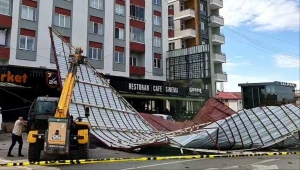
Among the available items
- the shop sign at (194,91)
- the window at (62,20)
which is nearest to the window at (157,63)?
the shop sign at (194,91)

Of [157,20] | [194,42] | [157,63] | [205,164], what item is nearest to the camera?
[205,164]

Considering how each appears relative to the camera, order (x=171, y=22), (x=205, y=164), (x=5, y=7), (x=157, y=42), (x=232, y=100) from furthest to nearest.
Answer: (x=232, y=100)
(x=171, y=22)
(x=157, y=42)
(x=5, y=7)
(x=205, y=164)

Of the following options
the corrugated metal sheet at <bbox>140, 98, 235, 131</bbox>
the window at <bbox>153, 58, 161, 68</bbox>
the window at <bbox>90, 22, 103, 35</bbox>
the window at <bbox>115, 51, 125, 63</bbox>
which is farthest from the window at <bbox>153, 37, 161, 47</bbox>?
the corrugated metal sheet at <bbox>140, 98, 235, 131</bbox>

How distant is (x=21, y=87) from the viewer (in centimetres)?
2452

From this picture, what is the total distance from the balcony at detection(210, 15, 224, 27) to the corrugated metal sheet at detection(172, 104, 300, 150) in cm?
3447

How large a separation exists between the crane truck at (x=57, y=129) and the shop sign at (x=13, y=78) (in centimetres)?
1336

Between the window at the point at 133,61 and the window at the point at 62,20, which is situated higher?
the window at the point at 62,20

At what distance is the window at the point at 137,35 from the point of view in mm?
38531

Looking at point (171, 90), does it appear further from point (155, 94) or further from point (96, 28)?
point (96, 28)

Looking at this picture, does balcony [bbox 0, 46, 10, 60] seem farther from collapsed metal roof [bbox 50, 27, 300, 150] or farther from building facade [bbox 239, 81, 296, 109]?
building facade [bbox 239, 81, 296, 109]

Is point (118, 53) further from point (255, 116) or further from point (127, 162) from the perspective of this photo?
point (127, 162)

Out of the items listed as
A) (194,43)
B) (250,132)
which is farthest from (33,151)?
(194,43)

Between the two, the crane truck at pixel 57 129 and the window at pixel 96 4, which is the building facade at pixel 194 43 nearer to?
the window at pixel 96 4

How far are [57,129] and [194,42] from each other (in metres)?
39.5
